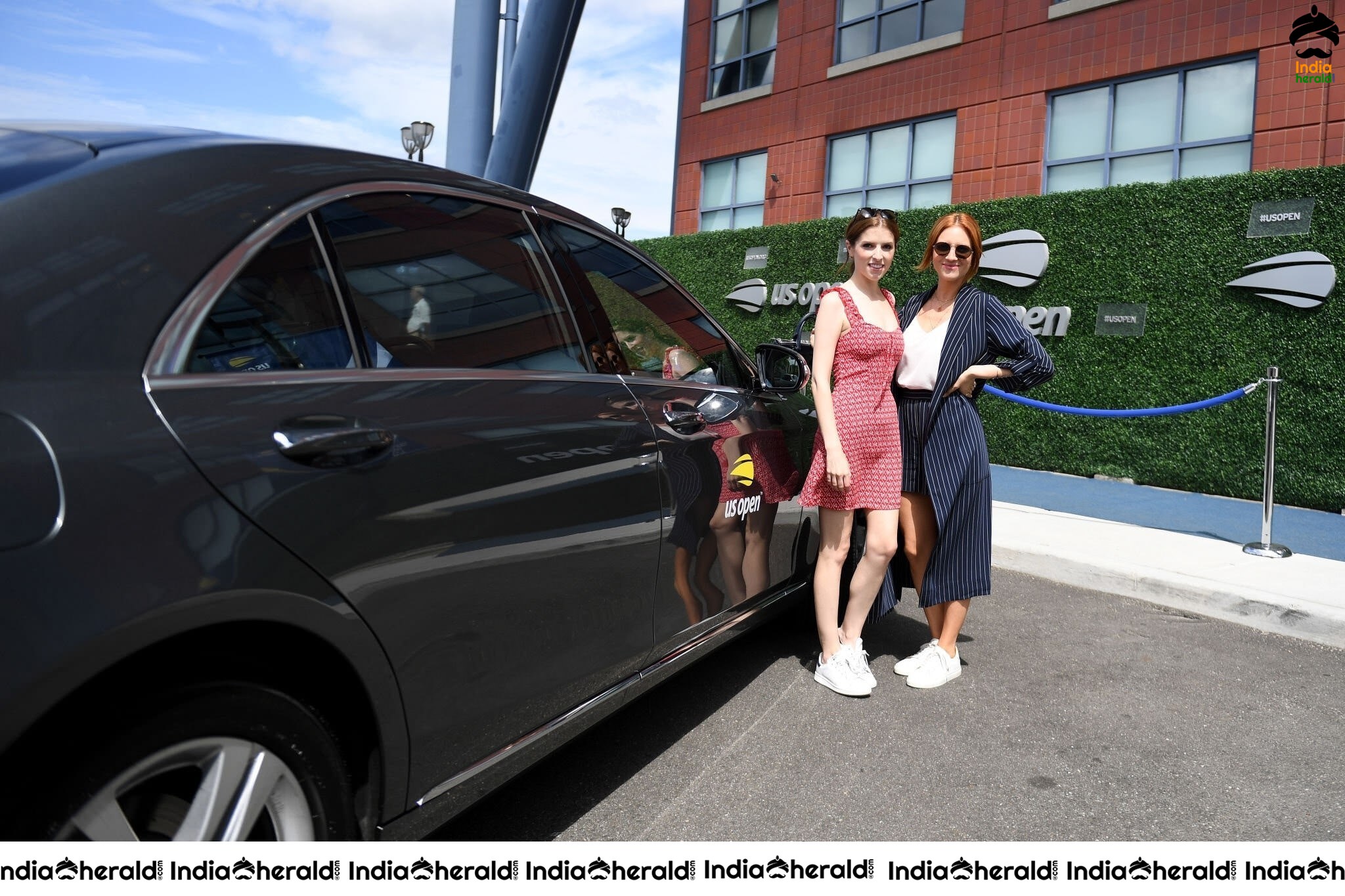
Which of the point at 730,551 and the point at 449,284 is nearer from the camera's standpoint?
the point at 449,284

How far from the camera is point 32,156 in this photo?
5.08 ft

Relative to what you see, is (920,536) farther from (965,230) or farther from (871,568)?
(965,230)

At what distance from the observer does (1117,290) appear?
904cm

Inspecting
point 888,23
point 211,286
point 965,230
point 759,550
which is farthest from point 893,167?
point 211,286

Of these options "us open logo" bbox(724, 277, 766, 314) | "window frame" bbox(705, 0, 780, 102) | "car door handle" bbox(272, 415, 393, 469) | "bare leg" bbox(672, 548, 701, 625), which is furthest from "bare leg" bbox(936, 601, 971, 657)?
"window frame" bbox(705, 0, 780, 102)

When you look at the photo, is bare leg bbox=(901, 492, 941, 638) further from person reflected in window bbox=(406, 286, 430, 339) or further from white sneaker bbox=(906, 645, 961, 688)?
person reflected in window bbox=(406, 286, 430, 339)

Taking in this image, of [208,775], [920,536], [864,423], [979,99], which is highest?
[979,99]

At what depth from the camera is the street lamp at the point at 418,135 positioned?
11.7m

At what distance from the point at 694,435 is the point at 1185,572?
392cm

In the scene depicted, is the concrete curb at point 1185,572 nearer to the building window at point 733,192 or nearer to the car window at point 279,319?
the car window at point 279,319

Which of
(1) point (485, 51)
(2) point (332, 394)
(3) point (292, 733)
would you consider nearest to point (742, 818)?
(3) point (292, 733)

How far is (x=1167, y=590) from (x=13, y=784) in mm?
5369

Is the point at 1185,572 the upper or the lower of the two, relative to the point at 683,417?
lower

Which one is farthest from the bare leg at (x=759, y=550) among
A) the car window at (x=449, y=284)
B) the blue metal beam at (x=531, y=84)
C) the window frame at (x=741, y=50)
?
the window frame at (x=741, y=50)
